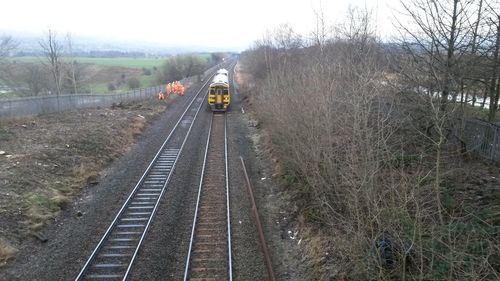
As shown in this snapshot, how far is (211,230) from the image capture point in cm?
1234

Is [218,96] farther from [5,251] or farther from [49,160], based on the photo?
[5,251]

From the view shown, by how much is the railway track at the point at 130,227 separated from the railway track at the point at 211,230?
1.45 meters

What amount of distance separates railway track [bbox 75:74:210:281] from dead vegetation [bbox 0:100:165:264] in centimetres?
213

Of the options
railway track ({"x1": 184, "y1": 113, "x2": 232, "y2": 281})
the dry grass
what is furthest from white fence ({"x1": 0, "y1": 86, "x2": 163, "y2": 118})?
the dry grass

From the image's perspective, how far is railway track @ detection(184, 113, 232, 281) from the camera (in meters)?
10.1

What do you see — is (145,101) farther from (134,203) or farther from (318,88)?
(318,88)

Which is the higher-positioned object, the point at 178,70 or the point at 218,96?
the point at 178,70

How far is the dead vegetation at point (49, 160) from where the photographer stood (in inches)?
498

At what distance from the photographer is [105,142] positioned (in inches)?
849

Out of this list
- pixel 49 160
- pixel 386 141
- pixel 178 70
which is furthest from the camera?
pixel 178 70

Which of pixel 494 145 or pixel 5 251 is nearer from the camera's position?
pixel 5 251

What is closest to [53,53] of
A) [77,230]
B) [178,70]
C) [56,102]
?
[56,102]

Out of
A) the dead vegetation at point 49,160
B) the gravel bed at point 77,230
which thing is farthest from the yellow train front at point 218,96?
the gravel bed at point 77,230

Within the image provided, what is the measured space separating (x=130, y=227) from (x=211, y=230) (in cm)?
245
